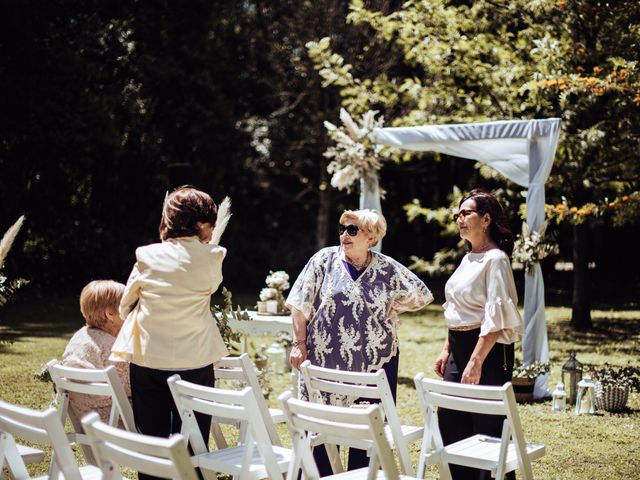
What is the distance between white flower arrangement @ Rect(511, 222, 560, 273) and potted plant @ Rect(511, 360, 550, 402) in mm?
939

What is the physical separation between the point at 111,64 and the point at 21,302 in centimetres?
572

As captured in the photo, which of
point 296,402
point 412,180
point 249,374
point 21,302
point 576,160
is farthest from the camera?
point 412,180

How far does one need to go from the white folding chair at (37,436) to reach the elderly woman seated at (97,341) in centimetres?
64

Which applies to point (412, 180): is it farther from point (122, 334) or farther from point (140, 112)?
point (122, 334)

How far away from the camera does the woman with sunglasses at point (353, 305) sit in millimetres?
4430

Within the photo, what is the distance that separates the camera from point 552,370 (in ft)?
30.6

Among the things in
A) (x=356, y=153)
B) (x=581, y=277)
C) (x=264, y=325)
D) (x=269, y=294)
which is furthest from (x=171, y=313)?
(x=581, y=277)

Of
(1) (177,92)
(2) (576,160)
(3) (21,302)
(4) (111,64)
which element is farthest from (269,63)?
(2) (576,160)

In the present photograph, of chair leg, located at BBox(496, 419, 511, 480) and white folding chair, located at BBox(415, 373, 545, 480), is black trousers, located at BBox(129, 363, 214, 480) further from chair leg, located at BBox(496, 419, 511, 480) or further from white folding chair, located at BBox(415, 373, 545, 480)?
chair leg, located at BBox(496, 419, 511, 480)

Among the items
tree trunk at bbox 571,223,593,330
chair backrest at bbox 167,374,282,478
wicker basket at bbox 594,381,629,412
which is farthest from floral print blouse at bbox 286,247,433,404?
tree trunk at bbox 571,223,593,330

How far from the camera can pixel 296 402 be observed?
3137 millimetres

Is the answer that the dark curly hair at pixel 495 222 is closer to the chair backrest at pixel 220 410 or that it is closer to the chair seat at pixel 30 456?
the chair backrest at pixel 220 410

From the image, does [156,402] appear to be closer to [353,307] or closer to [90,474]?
[90,474]

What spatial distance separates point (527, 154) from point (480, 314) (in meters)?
3.91
